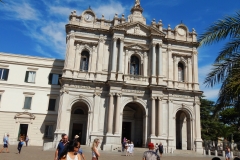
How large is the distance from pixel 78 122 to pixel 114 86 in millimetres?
6995

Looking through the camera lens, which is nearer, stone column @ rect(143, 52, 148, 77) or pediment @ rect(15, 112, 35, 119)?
pediment @ rect(15, 112, 35, 119)

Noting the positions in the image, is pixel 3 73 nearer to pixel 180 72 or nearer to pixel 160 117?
pixel 160 117

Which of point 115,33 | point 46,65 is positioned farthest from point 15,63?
point 115,33

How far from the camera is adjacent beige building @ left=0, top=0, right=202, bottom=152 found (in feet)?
88.6

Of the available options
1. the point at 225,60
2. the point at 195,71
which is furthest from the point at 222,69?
the point at 195,71

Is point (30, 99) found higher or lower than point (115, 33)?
lower

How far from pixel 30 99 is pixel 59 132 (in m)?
8.26

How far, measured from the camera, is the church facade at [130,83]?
26.8 m

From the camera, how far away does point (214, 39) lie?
8484 millimetres

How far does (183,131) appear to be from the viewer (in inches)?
1192

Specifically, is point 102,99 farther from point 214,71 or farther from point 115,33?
point 214,71

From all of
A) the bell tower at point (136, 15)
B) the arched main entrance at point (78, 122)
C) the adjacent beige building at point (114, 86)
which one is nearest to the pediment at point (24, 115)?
the adjacent beige building at point (114, 86)

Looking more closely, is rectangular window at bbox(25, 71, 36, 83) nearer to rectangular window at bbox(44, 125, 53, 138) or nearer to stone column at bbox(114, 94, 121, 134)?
rectangular window at bbox(44, 125, 53, 138)

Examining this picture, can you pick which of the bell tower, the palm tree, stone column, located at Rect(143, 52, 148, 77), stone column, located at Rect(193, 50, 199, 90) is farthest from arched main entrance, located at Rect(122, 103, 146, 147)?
the palm tree
